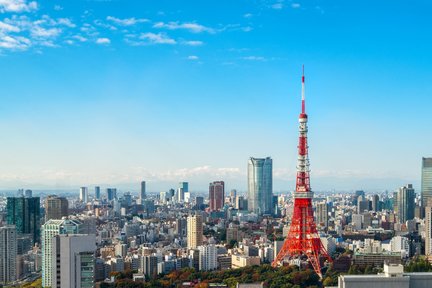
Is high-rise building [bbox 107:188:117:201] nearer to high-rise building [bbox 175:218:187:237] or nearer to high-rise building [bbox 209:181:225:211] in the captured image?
high-rise building [bbox 209:181:225:211]

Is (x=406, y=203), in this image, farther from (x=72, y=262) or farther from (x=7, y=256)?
(x=72, y=262)

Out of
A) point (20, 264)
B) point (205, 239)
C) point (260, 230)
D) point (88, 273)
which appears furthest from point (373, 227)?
point (88, 273)

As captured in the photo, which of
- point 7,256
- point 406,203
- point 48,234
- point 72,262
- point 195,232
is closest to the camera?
point 72,262

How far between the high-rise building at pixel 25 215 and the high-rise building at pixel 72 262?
1295cm

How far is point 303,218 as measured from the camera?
48.9 ft

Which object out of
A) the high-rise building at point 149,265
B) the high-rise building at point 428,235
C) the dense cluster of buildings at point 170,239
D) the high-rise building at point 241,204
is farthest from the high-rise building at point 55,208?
the high-rise building at point 241,204

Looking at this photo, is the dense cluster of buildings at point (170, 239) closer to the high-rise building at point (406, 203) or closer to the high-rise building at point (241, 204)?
the high-rise building at point (406, 203)

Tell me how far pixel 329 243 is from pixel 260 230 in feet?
23.3

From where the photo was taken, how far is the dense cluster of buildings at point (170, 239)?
32.3 ft

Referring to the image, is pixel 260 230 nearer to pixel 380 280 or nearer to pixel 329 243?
pixel 329 243

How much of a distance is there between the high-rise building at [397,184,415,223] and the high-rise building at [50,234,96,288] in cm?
2300

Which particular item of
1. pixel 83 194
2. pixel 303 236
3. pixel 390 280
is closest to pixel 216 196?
pixel 83 194

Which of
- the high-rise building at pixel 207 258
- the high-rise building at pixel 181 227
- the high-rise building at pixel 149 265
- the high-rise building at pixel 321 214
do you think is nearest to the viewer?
the high-rise building at pixel 149 265

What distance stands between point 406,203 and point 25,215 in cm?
1720
